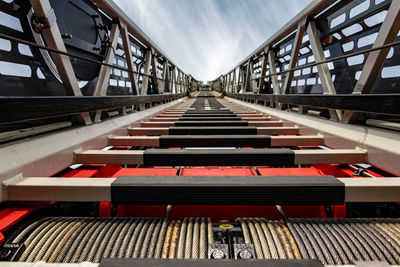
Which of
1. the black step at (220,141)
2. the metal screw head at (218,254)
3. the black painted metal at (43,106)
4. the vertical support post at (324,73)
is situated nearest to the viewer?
the metal screw head at (218,254)

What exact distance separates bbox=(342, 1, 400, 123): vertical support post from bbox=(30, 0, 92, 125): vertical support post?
7.80 ft

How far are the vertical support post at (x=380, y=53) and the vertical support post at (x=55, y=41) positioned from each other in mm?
2379

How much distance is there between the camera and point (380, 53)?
1.41 meters

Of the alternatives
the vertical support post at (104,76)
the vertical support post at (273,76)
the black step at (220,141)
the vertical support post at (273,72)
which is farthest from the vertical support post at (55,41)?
the vertical support post at (273,72)

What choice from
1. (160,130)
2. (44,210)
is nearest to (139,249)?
(44,210)

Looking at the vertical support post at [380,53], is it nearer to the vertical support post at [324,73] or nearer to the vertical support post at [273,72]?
the vertical support post at [324,73]

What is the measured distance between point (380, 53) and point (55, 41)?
2.52 meters

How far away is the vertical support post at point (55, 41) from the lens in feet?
4.45

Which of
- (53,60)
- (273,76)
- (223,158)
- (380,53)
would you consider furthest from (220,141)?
(273,76)

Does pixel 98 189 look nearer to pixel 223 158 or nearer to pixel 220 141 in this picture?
pixel 223 158

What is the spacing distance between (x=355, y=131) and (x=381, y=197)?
0.78 m

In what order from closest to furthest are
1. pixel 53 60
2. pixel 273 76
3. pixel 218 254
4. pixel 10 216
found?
pixel 218 254
pixel 10 216
pixel 53 60
pixel 273 76

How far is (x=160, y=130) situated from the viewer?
78.2 inches

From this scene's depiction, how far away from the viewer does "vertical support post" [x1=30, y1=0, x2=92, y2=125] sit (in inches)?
53.4
